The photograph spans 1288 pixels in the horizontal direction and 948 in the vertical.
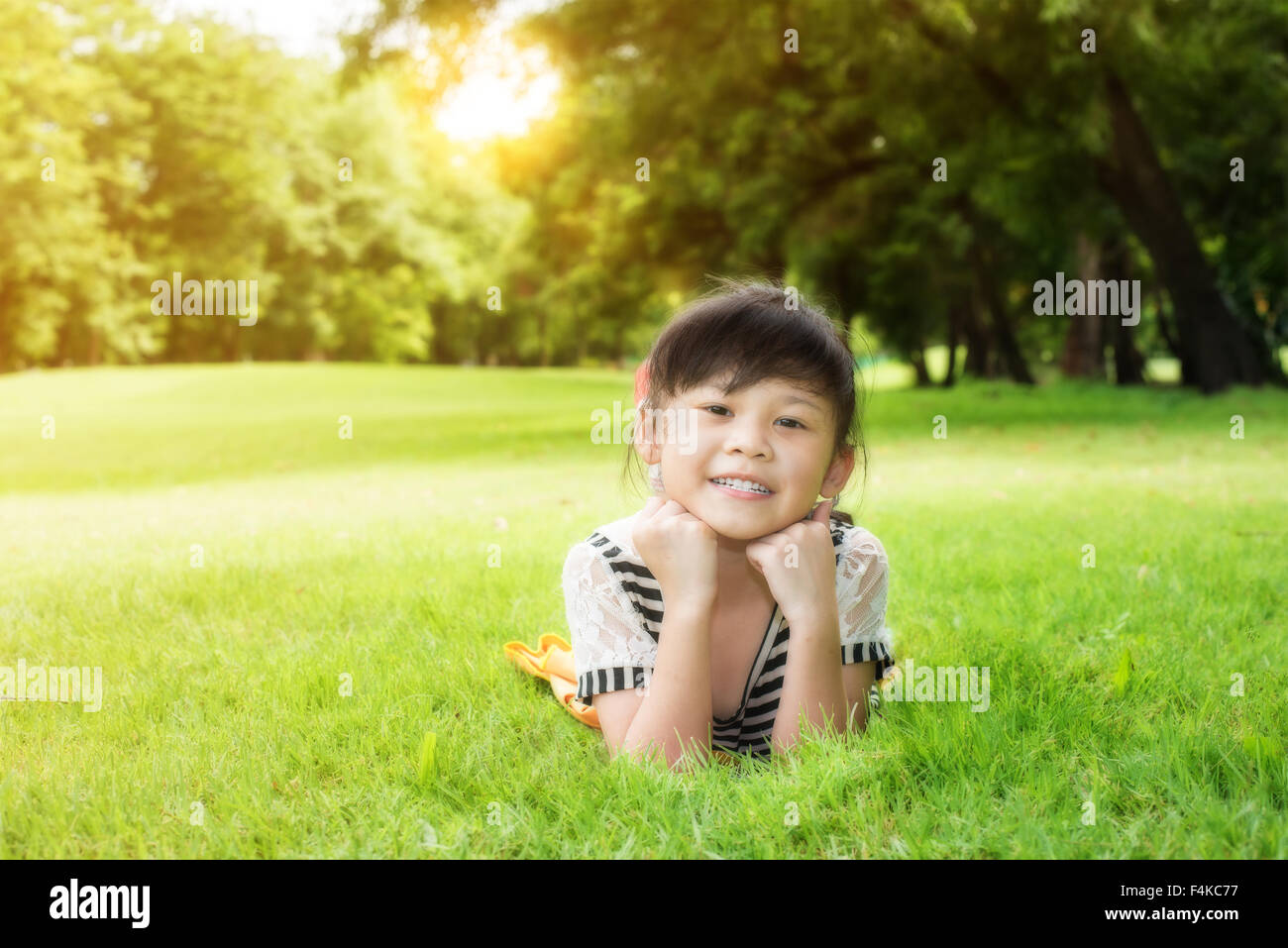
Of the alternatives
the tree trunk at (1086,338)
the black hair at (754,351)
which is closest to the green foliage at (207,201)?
the tree trunk at (1086,338)

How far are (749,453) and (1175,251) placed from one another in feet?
52.0

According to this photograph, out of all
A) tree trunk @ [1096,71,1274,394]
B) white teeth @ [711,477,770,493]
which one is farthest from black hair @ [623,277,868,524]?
tree trunk @ [1096,71,1274,394]

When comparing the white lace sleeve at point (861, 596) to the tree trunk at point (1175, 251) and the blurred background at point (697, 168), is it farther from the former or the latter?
the tree trunk at point (1175, 251)

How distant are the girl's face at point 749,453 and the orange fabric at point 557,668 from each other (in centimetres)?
68

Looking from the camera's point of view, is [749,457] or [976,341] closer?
[749,457]

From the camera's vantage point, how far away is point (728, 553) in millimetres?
2797

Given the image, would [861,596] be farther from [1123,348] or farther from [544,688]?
[1123,348]

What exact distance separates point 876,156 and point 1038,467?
13.4 meters

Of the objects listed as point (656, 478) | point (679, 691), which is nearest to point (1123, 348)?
point (656, 478)

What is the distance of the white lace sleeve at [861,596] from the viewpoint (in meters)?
2.83

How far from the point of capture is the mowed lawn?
221 centimetres

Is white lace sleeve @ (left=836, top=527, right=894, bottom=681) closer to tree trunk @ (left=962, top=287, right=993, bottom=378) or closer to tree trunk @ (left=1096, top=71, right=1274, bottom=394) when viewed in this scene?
tree trunk @ (left=1096, top=71, right=1274, bottom=394)

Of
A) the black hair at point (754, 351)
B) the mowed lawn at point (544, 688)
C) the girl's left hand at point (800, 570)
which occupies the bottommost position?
the mowed lawn at point (544, 688)

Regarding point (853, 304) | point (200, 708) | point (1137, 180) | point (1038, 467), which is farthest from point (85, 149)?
point (200, 708)
